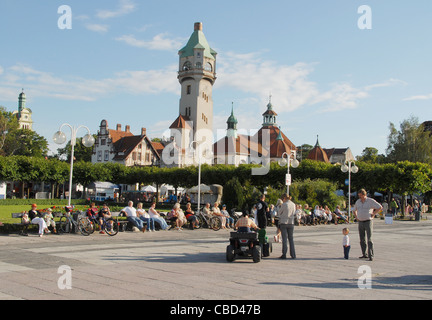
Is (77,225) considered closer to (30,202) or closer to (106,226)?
(106,226)

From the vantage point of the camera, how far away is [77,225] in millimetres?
18172

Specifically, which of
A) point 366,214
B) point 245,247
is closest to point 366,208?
point 366,214

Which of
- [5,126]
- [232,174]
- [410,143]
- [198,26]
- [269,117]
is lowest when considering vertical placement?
[232,174]

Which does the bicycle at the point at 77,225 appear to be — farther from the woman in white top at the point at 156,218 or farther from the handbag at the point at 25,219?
the woman in white top at the point at 156,218

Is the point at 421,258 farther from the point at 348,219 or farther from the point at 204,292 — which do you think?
the point at 348,219

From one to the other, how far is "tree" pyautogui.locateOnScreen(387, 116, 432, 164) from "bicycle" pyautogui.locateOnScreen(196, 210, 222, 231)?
182 feet

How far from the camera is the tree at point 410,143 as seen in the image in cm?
6975

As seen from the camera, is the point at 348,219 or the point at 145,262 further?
the point at 348,219

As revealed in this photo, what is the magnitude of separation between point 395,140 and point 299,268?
69444 mm

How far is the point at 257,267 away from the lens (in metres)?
10.8

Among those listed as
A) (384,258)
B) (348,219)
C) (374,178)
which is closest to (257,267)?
(384,258)

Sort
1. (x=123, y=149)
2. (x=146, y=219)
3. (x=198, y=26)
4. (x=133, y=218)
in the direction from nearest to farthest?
(x=133, y=218) → (x=146, y=219) → (x=123, y=149) → (x=198, y=26)

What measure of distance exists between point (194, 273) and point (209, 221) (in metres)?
13.2

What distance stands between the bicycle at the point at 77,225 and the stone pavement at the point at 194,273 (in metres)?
2.27
